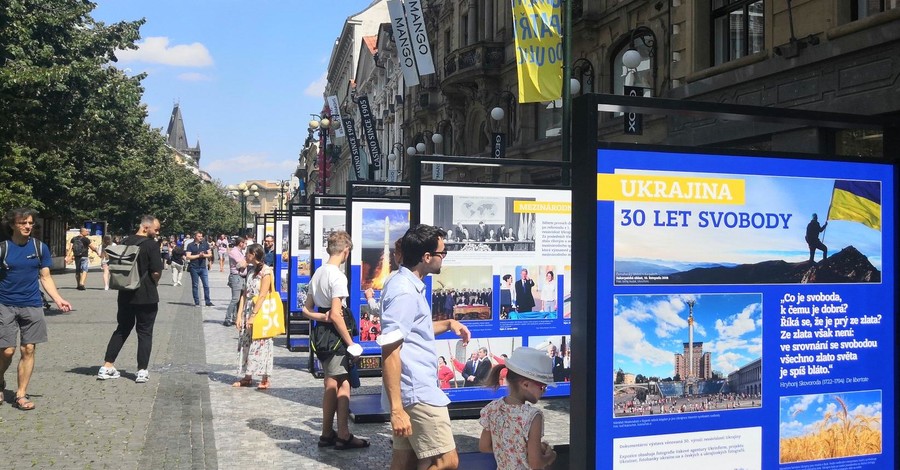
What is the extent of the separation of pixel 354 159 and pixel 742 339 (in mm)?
34907

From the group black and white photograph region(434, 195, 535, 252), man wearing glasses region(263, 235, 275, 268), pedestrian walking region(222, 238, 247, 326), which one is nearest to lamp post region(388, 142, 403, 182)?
pedestrian walking region(222, 238, 247, 326)

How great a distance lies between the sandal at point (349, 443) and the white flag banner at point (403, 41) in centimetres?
1724

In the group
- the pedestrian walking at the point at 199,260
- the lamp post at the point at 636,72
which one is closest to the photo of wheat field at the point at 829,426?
the lamp post at the point at 636,72

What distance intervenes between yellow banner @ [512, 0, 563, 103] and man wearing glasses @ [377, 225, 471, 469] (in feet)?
25.0

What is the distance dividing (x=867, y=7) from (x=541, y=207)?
702 cm

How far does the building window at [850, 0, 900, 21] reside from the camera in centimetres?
1178

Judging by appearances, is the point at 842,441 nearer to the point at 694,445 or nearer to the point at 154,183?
the point at 694,445

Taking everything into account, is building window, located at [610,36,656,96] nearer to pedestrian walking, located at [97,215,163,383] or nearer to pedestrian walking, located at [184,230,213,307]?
pedestrian walking, located at [184,230,213,307]

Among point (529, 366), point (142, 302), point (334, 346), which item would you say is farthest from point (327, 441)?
point (142, 302)

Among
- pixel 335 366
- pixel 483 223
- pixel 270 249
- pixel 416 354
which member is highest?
pixel 483 223

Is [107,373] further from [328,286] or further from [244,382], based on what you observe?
[328,286]

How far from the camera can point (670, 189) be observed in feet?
11.9

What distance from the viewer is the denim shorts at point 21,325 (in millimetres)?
8703

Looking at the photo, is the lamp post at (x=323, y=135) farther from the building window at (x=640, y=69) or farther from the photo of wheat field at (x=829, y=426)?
the photo of wheat field at (x=829, y=426)
